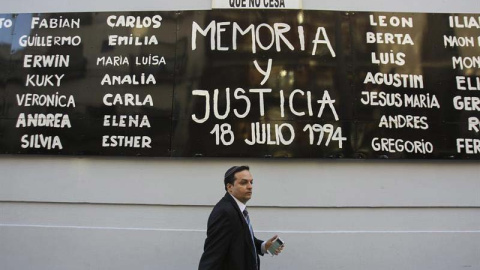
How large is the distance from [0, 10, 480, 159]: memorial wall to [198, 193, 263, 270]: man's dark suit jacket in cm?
163

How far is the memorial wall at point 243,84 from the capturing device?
4.32 m

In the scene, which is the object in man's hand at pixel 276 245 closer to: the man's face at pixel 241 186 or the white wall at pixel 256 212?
the man's face at pixel 241 186

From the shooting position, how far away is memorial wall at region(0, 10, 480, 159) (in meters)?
4.32

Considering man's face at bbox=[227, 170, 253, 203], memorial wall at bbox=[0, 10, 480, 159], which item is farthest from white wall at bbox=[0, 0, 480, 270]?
man's face at bbox=[227, 170, 253, 203]

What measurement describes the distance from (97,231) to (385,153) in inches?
142

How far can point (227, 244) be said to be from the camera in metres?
2.62

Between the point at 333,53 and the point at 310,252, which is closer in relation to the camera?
the point at 310,252

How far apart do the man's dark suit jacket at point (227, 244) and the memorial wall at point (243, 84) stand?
5.36 ft

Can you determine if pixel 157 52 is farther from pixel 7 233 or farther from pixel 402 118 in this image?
pixel 402 118

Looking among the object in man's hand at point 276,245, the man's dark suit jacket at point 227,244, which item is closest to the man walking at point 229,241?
the man's dark suit jacket at point 227,244

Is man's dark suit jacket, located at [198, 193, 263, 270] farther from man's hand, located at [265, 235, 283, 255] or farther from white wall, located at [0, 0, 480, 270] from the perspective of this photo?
white wall, located at [0, 0, 480, 270]

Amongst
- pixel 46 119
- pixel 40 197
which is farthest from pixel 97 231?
pixel 46 119

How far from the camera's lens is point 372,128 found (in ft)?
14.2

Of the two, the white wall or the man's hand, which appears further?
the white wall
